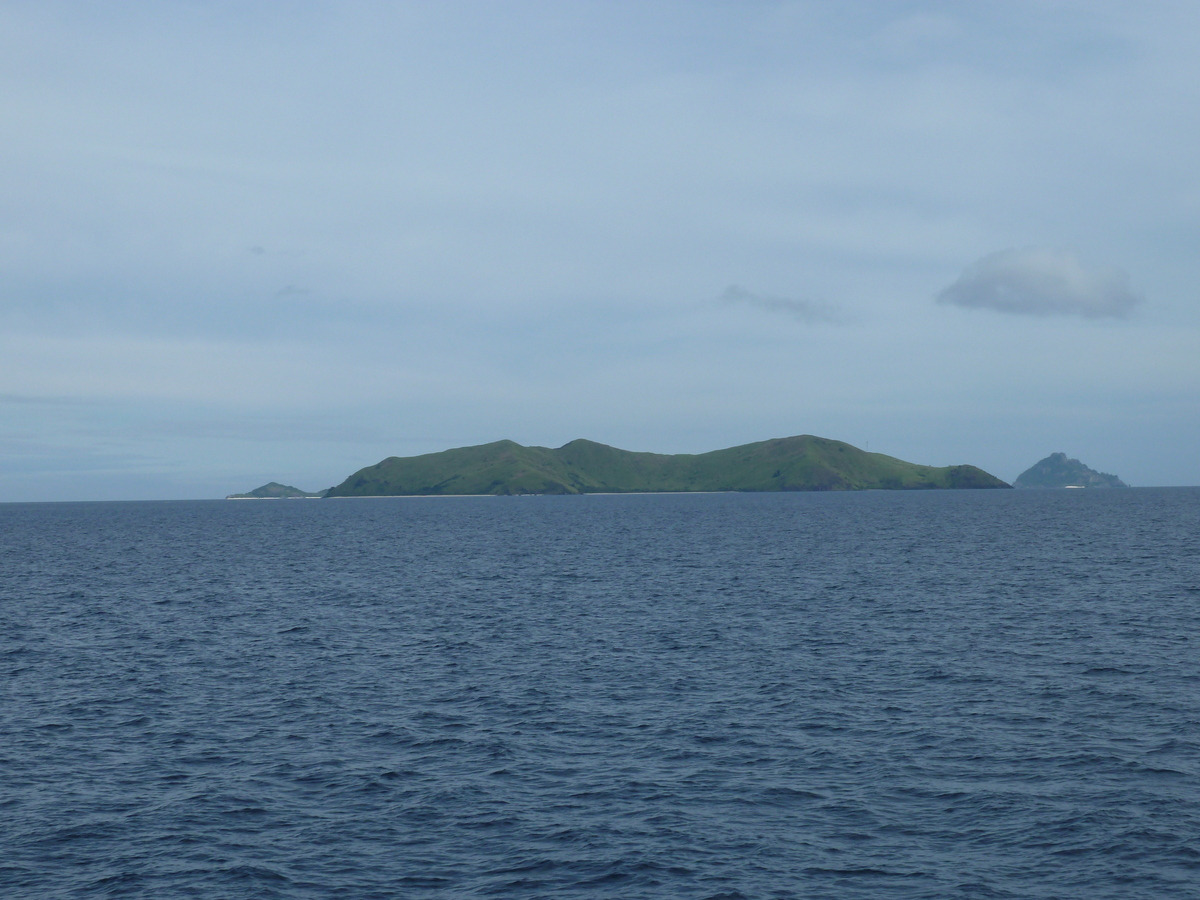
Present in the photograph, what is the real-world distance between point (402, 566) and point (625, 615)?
188ft

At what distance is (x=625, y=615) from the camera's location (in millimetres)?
75750

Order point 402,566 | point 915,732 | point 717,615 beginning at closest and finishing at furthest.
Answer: point 915,732, point 717,615, point 402,566

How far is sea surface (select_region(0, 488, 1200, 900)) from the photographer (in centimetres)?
2734

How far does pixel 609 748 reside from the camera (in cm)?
3872

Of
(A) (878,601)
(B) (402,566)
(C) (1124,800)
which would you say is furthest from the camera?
(B) (402,566)

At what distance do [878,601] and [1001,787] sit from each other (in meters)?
49.0

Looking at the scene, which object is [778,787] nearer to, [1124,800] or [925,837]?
[925,837]

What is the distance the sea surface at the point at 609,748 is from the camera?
89.7 feet

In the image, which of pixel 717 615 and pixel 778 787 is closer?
pixel 778 787

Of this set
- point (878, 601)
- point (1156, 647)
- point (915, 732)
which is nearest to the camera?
point (915, 732)

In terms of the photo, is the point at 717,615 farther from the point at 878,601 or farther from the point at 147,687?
the point at 147,687

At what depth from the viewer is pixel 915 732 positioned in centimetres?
4003

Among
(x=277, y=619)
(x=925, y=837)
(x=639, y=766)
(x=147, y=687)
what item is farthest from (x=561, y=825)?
(x=277, y=619)

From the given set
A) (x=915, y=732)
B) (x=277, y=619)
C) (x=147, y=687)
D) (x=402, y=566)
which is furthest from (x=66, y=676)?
(x=402, y=566)
